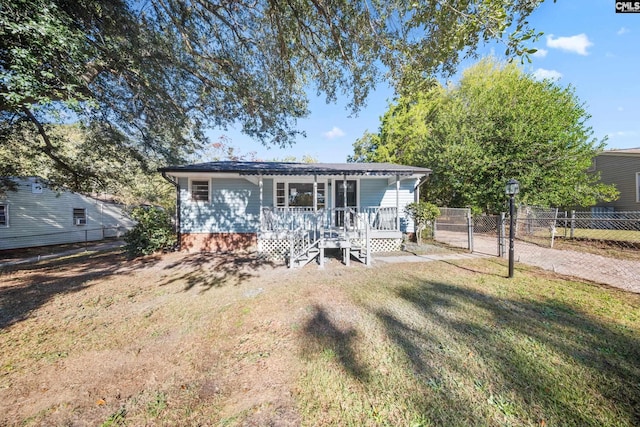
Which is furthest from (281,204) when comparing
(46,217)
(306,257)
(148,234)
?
(46,217)

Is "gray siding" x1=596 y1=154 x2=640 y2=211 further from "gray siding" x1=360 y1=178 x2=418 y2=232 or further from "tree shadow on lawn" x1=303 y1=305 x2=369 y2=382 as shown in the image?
"tree shadow on lawn" x1=303 y1=305 x2=369 y2=382

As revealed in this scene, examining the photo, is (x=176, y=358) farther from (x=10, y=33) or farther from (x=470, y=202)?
(x=470, y=202)

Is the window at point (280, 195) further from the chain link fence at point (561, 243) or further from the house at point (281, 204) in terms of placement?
the chain link fence at point (561, 243)

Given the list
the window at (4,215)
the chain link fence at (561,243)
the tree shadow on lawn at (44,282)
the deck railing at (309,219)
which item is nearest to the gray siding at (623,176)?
the chain link fence at (561,243)

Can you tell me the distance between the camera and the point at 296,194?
10453mm

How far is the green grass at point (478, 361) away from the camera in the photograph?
6.95 feet

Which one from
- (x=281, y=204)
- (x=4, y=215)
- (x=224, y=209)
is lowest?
(x=4, y=215)

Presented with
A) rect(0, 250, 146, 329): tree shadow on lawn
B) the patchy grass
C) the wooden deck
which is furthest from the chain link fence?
rect(0, 250, 146, 329): tree shadow on lawn

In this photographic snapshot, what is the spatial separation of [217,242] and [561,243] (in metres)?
14.3

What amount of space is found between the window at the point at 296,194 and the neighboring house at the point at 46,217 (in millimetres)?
10727

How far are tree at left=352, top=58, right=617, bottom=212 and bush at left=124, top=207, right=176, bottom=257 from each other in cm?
1310

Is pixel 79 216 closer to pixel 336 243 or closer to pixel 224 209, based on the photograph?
pixel 224 209

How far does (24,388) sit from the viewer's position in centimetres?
250

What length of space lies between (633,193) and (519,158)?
1061cm
